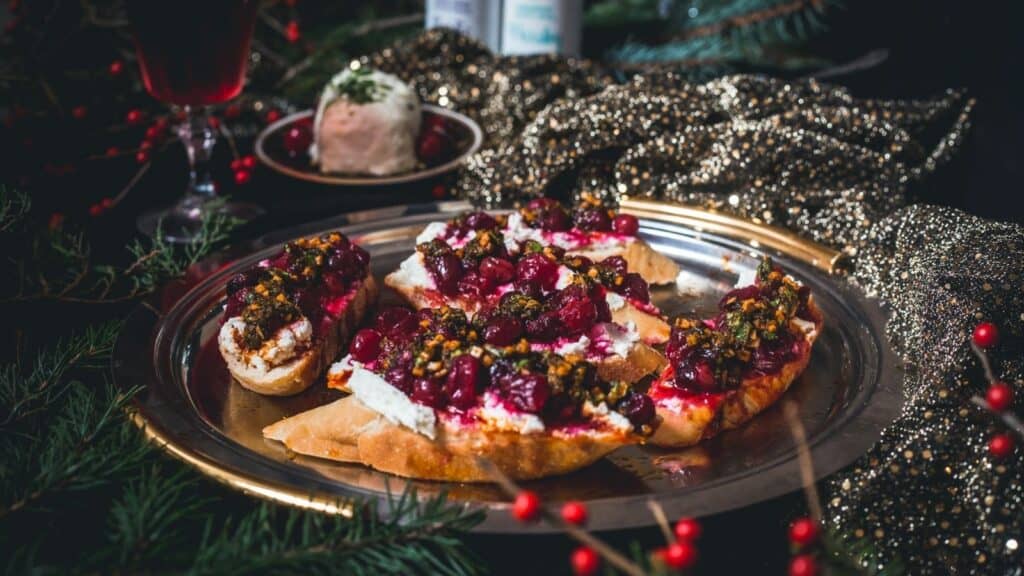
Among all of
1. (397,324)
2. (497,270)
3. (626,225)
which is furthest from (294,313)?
(626,225)

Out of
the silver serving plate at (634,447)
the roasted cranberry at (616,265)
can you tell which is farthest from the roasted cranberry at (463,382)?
the roasted cranberry at (616,265)

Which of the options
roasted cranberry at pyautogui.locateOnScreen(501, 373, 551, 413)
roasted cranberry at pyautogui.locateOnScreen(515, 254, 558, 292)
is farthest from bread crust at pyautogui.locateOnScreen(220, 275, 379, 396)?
roasted cranberry at pyautogui.locateOnScreen(501, 373, 551, 413)

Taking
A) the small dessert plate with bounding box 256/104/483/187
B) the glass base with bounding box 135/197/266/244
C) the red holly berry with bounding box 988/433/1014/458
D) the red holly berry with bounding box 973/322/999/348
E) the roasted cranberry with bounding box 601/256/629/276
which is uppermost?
the red holly berry with bounding box 973/322/999/348

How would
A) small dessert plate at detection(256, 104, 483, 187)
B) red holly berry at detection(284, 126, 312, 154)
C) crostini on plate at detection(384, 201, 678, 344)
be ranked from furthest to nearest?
1. red holly berry at detection(284, 126, 312, 154)
2. small dessert plate at detection(256, 104, 483, 187)
3. crostini on plate at detection(384, 201, 678, 344)

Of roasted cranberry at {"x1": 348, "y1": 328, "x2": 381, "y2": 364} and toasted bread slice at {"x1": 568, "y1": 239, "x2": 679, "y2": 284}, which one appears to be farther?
toasted bread slice at {"x1": 568, "y1": 239, "x2": 679, "y2": 284}

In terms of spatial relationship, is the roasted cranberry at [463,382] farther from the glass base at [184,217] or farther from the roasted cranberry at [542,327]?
the glass base at [184,217]

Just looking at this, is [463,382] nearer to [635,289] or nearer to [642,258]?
[635,289]

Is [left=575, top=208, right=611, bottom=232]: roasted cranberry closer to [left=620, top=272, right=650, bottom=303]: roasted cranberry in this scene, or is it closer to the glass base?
[left=620, top=272, right=650, bottom=303]: roasted cranberry
